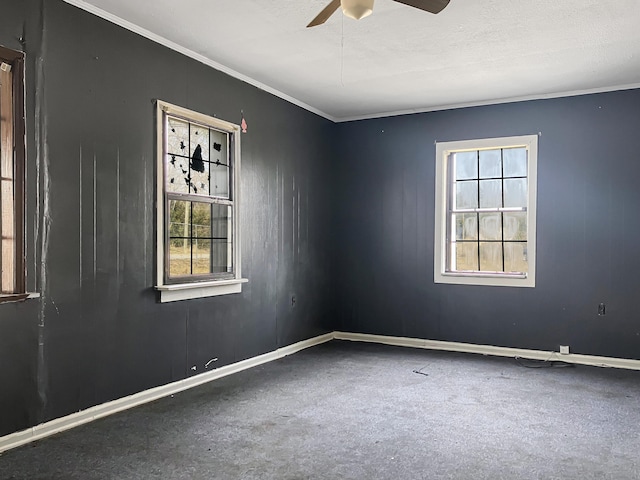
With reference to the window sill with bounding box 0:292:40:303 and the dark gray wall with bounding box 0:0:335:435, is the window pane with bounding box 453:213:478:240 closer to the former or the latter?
the dark gray wall with bounding box 0:0:335:435

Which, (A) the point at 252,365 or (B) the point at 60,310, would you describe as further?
(A) the point at 252,365

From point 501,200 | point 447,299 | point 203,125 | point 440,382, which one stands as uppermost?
point 203,125

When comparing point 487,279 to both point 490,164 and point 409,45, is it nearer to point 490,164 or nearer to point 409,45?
point 490,164

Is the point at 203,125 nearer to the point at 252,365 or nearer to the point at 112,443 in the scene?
the point at 252,365

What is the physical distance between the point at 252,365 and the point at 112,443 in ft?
6.42

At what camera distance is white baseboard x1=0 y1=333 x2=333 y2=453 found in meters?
3.02

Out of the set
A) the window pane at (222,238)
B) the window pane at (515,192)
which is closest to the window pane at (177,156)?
the window pane at (222,238)

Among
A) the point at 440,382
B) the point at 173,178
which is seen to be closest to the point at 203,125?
the point at 173,178

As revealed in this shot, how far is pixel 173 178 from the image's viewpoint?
4.16m

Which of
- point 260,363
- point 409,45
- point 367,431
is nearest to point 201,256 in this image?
point 260,363

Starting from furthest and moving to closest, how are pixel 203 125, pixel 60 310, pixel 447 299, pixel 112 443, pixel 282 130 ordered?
1. pixel 447 299
2. pixel 282 130
3. pixel 203 125
4. pixel 60 310
5. pixel 112 443

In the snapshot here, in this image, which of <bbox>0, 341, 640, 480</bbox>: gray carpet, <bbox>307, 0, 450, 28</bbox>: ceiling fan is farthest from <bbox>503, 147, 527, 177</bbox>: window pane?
<bbox>307, 0, 450, 28</bbox>: ceiling fan

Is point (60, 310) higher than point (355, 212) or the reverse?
the reverse

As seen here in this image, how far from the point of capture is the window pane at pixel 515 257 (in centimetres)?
548
